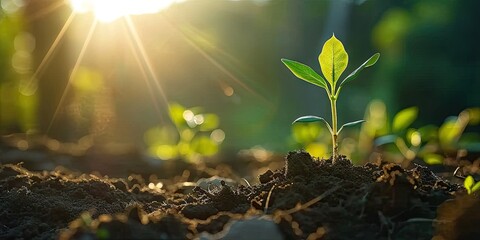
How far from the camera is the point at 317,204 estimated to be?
4.87ft

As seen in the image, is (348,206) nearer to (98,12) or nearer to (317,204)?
(317,204)

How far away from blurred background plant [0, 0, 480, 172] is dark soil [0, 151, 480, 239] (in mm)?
5085

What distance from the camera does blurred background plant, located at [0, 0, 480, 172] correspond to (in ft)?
25.9

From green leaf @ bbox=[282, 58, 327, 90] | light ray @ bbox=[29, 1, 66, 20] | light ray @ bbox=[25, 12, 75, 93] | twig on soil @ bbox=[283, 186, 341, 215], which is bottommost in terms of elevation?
twig on soil @ bbox=[283, 186, 341, 215]

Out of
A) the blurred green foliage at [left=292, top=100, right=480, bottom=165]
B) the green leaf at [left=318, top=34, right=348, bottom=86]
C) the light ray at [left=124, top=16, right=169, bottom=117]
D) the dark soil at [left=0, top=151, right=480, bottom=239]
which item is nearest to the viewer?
the dark soil at [left=0, top=151, right=480, bottom=239]

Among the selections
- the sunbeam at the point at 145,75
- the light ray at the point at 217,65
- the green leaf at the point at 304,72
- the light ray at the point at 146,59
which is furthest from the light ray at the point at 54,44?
the green leaf at the point at 304,72

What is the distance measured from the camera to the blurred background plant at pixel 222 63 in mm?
7902

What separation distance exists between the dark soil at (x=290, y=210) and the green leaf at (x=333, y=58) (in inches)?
10.2

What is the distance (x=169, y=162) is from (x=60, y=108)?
152 inches

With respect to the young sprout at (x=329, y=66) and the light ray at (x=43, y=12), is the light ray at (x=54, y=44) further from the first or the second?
the young sprout at (x=329, y=66)

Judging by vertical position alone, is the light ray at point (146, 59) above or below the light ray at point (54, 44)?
above

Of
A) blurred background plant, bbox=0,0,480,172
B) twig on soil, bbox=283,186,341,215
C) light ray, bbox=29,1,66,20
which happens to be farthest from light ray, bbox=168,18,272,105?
twig on soil, bbox=283,186,341,215

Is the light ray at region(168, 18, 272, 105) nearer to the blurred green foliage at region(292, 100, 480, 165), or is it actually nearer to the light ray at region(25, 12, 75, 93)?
the light ray at region(25, 12, 75, 93)

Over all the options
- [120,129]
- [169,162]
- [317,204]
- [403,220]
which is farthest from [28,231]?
[120,129]
